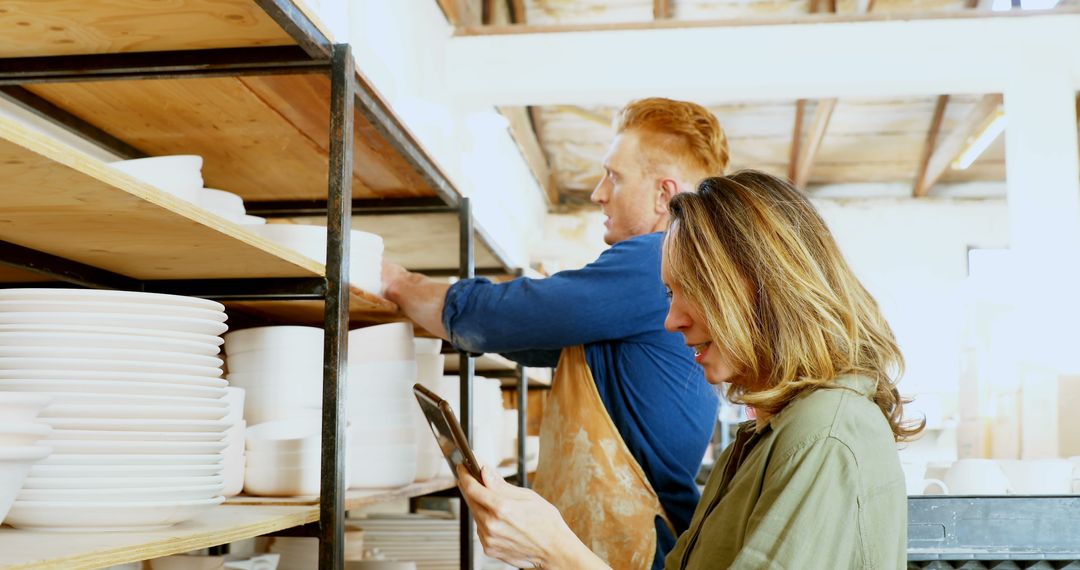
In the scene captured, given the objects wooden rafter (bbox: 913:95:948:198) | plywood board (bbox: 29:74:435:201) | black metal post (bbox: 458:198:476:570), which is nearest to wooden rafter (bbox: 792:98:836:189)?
wooden rafter (bbox: 913:95:948:198)

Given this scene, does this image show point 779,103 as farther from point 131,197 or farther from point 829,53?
point 131,197

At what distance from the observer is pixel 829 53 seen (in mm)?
5695

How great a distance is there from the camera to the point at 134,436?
116cm

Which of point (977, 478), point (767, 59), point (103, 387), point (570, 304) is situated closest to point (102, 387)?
point (103, 387)

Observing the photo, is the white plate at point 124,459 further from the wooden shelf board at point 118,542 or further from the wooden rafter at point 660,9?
the wooden rafter at point 660,9

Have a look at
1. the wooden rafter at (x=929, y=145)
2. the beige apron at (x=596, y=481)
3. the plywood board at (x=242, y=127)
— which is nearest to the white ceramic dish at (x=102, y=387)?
the plywood board at (x=242, y=127)

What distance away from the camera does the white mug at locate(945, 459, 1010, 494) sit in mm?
2215

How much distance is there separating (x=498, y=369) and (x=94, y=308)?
2.83 m

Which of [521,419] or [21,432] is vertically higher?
[21,432]

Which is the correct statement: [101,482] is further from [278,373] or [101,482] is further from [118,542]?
[278,373]

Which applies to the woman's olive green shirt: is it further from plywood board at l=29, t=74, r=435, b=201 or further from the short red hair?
the short red hair

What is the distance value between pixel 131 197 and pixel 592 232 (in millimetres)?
9609

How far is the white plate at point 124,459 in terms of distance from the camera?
3.63ft

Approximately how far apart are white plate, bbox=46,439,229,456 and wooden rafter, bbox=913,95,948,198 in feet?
26.9
